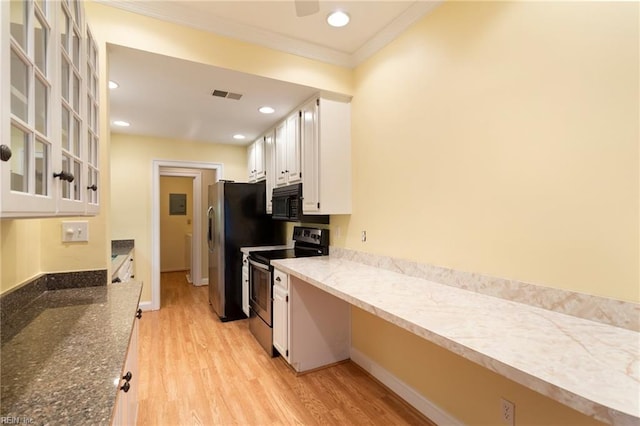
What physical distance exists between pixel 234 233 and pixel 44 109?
287 centimetres

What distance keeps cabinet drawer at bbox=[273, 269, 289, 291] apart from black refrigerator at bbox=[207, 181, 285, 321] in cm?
120

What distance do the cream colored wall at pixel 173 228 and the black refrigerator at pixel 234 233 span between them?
11.4ft

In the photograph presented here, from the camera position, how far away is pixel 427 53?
2.03m

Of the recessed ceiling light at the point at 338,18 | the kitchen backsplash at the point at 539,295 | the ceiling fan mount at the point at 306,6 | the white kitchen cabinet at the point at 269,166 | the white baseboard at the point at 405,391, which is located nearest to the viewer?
the kitchen backsplash at the point at 539,295

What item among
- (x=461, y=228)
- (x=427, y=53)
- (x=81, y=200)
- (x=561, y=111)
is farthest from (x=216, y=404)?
Answer: (x=427, y=53)

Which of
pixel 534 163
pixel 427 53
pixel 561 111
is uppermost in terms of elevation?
pixel 427 53

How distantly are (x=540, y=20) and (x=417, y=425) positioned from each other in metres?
2.32

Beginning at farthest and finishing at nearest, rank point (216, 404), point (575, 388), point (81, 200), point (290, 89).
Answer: point (290, 89), point (216, 404), point (81, 200), point (575, 388)

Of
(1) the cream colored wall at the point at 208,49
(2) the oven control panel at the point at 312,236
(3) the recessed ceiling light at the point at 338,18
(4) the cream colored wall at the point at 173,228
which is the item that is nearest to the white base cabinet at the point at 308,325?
(2) the oven control panel at the point at 312,236

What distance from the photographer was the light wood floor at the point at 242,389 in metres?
1.98

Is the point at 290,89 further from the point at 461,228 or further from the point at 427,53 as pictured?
the point at 461,228

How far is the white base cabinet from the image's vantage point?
2486 mm

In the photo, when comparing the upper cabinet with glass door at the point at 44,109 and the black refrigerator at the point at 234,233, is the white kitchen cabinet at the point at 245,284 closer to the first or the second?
the black refrigerator at the point at 234,233

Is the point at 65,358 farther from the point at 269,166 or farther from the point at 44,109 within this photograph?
the point at 269,166
